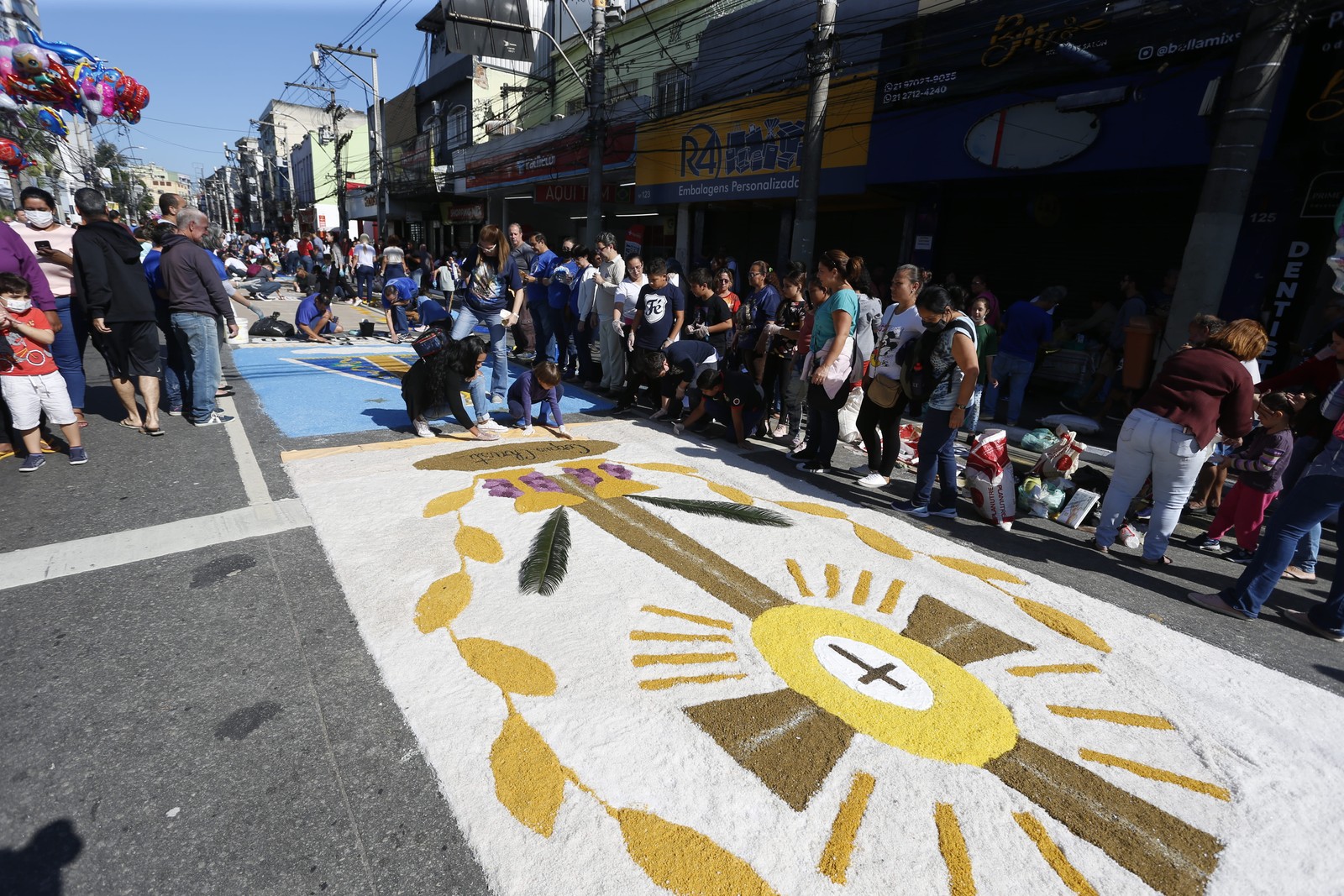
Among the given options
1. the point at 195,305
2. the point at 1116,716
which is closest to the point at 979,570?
the point at 1116,716

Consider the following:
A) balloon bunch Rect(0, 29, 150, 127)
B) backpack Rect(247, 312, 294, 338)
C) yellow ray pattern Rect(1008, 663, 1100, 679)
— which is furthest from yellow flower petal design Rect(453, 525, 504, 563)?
balloon bunch Rect(0, 29, 150, 127)

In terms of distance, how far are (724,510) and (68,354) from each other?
5354mm

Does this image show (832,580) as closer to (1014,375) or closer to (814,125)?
(1014,375)

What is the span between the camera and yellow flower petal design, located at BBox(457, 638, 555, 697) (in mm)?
2484

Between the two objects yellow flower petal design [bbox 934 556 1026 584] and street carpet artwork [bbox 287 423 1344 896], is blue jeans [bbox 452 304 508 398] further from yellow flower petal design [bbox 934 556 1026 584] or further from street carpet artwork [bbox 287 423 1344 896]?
yellow flower petal design [bbox 934 556 1026 584]

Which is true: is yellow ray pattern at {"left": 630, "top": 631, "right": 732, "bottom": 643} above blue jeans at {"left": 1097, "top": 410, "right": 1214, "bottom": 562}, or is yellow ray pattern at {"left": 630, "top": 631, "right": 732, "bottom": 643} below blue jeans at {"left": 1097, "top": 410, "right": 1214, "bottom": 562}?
below

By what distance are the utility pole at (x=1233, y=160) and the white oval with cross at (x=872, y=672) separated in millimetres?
5275

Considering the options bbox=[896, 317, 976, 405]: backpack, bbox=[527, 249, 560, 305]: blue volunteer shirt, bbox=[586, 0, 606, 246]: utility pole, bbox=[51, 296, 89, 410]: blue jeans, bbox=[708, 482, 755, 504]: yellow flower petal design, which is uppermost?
bbox=[586, 0, 606, 246]: utility pole

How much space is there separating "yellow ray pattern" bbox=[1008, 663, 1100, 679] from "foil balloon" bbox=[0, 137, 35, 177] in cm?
1354

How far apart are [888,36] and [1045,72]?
2771mm

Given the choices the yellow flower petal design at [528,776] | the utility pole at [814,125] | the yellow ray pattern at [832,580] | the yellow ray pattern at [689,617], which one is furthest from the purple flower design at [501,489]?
the utility pole at [814,125]

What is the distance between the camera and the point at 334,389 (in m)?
7.41

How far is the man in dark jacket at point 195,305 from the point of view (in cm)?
526

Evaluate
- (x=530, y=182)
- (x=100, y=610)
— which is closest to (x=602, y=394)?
(x=100, y=610)
